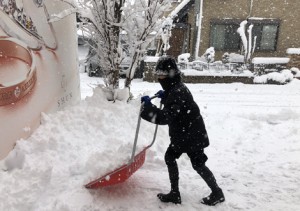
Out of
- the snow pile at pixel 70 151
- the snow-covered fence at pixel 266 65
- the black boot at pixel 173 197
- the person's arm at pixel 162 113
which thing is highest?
the person's arm at pixel 162 113

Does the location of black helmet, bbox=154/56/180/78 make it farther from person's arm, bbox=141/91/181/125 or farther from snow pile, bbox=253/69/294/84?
snow pile, bbox=253/69/294/84

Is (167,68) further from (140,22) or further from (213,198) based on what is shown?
(140,22)

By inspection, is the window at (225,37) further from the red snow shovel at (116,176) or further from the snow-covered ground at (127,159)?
the red snow shovel at (116,176)

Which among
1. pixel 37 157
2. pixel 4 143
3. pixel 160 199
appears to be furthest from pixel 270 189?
pixel 4 143

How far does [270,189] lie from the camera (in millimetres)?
4133

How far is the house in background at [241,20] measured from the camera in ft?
62.3

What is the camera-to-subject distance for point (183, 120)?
3455 millimetres

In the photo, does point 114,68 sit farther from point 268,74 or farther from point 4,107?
point 268,74

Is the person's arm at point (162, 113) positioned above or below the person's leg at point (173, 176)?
above

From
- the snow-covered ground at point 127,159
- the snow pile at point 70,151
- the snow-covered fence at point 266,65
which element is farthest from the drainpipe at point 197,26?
the snow pile at point 70,151

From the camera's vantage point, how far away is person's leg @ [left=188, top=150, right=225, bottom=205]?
3533 millimetres

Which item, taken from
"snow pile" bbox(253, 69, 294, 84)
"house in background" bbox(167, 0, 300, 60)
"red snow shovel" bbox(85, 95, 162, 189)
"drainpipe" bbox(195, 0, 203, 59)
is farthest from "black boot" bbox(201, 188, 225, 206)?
"house in background" bbox(167, 0, 300, 60)

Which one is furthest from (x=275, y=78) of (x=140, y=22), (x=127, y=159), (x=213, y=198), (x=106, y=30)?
(x=127, y=159)

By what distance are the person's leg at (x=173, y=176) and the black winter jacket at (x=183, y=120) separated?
0.37 ft
